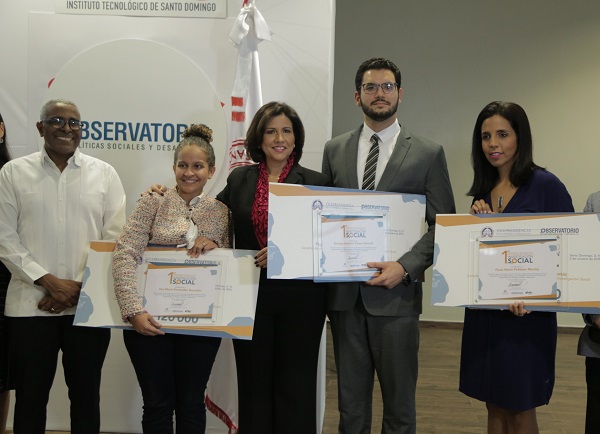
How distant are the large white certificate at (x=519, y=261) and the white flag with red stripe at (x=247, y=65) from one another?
127cm

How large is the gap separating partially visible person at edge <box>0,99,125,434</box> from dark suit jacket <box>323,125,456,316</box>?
3.69ft

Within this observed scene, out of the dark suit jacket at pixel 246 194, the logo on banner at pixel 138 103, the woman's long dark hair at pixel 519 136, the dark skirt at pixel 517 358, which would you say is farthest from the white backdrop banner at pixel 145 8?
the dark skirt at pixel 517 358

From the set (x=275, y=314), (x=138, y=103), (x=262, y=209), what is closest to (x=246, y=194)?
(x=262, y=209)

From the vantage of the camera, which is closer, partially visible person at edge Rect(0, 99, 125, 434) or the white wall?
partially visible person at edge Rect(0, 99, 125, 434)

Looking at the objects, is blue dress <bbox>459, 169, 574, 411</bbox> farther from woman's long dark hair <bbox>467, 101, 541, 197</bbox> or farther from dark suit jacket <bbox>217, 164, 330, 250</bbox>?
dark suit jacket <bbox>217, 164, 330, 250</bbox>

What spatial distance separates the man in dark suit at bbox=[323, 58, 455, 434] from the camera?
2596 mm

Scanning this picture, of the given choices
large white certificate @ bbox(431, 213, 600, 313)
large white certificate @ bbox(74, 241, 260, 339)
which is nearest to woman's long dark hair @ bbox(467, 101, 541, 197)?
large white certificate @ bbox(431, 213, 600, 313)

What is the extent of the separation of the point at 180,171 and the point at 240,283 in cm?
53

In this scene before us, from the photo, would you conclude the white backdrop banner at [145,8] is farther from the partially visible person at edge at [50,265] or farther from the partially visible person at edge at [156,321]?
the partially visible person at edge at [156,321]

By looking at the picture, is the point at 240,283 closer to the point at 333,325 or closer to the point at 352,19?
the point at 333,325

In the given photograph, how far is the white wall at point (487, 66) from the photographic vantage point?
6.43 metres

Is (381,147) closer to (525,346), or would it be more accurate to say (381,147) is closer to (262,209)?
(262,209)

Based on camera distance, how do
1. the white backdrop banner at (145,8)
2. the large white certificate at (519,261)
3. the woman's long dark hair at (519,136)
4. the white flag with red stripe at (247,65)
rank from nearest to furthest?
the large white certificate at (519,261)
the woman's long dark hair at (519,136)
the white flag with red stripe at (247,65)
the white backdrop banner at (145,8)

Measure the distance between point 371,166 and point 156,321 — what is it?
1097mm
